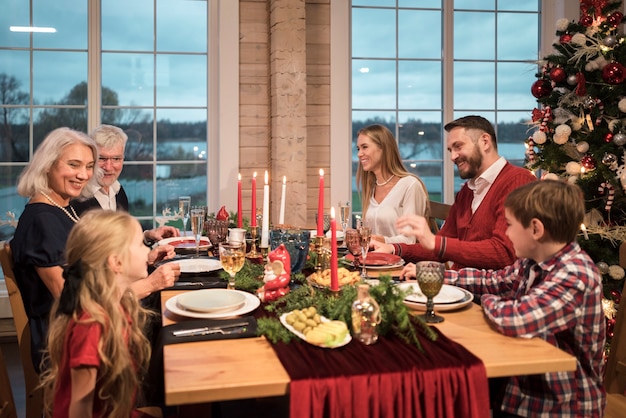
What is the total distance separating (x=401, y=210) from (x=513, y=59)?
8.07ft

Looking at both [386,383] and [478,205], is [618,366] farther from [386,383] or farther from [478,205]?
[386,383]

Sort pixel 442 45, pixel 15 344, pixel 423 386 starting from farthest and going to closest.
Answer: pixel 442 45, pixel 15 344, pixel 423 386

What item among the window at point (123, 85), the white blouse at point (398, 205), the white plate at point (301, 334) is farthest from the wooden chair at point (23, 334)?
the window at point (123, 85)

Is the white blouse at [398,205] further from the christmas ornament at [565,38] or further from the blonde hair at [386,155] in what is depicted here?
the christmas ornament at [565,38]

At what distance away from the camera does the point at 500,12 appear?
5184mm

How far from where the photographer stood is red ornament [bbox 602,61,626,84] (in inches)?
136

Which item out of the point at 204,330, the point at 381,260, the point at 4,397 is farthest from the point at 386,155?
the point at 4,397

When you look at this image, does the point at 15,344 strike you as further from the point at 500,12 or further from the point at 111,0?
the point at 500,12

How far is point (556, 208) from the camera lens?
64.3 inches

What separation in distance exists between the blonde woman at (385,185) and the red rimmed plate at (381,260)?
2.91ft

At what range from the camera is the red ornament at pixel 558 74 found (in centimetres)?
379

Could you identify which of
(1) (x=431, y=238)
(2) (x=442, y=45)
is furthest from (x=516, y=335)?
(2) (x=442, y=45)

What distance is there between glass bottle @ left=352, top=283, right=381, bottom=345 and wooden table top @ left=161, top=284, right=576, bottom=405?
20 cm

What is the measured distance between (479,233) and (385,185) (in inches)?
44.9
